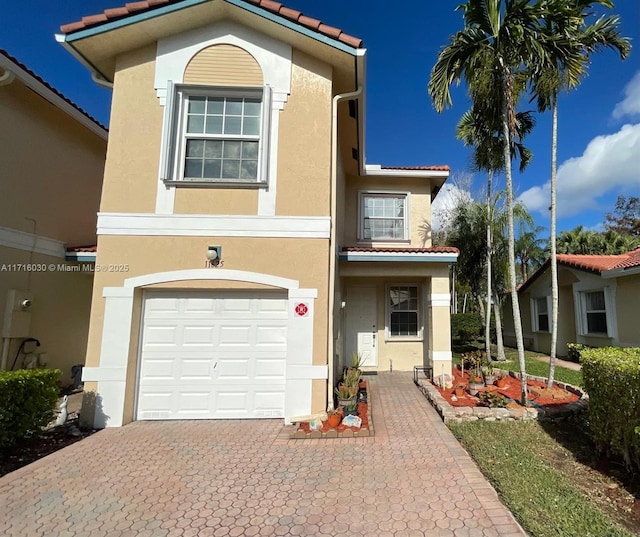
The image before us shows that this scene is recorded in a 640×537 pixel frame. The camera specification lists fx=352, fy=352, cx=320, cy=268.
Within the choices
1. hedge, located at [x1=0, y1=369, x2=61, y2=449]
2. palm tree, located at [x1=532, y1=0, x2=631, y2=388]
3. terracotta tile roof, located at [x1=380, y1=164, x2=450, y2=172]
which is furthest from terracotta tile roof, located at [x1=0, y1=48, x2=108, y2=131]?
palm tree, located at [x1=532, y1=0, x2=631, y2=388]

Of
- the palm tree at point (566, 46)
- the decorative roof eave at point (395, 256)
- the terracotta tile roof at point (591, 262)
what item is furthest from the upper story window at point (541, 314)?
the decorative roof eave at point (395, 256)

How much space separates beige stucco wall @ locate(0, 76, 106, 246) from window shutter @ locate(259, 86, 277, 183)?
20.5 ft

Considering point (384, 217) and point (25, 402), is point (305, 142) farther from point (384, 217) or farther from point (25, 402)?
point (25, 402)

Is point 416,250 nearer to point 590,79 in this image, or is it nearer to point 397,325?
point 397,325

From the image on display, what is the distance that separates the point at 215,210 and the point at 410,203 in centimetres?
711

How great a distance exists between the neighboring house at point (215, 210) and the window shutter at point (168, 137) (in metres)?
0.03

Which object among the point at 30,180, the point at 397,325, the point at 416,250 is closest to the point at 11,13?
the point at 30,180

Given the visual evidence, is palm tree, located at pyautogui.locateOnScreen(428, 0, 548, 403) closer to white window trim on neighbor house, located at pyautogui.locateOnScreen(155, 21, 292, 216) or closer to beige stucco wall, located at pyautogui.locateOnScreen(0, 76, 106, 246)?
white window trim on neighbor house, located at pyautogui.locateOnScreen(155, 21, 292, 216)

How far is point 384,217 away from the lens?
11.9 m

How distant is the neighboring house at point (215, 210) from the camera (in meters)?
6.77

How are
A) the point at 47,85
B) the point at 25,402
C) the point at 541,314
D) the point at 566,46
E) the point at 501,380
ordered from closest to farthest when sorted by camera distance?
1. the point at 25,402
2. the point at 566,46
3. the point at 47,85
4. the point at 501,380
5. the point at 541,314

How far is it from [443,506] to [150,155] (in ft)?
24.8

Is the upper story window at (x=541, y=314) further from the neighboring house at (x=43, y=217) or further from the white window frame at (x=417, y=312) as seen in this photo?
the neighboring house at (x=43, y=217)

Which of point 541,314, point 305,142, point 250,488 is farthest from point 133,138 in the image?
point 541,314
